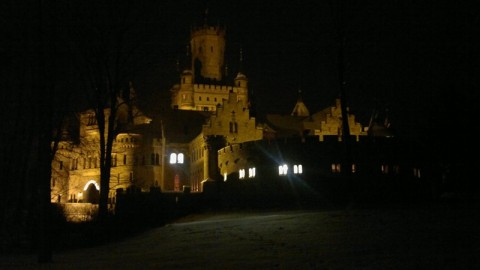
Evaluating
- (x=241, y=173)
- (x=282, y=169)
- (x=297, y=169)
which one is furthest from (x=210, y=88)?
(x=297, y=169)

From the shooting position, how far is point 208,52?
11931 cm

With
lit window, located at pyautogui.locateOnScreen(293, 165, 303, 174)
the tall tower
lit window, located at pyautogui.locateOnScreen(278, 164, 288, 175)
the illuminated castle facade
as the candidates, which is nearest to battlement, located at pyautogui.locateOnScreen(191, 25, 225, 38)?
the tall tower

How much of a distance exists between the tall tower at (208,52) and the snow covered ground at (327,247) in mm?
98793

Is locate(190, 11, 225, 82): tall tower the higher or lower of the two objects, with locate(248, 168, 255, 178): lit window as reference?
higher

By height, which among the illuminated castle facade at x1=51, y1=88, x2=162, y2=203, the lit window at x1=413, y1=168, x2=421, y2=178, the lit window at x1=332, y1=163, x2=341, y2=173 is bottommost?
the lit window at x1=413, y1=168, x2=421, y2=178

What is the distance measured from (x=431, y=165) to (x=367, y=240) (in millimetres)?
34497

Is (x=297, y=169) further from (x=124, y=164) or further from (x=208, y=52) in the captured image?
(x=208, y=52)

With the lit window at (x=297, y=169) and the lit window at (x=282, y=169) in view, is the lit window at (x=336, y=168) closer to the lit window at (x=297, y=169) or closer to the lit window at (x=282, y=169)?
the lit window at (x=297, y=169)

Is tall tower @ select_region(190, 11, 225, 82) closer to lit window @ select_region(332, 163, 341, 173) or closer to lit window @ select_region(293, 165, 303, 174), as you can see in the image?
lit window @ select_region(293, 165, 303, 174)

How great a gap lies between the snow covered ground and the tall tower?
3890 inches

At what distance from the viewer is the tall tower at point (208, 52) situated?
4673 inches

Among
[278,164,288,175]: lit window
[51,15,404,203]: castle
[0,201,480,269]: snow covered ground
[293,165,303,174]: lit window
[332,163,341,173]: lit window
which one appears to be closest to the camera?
[0,201,480,269]: snow covered ground

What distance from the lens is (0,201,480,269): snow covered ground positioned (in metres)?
11.9

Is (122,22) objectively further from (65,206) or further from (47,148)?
(65,206)
